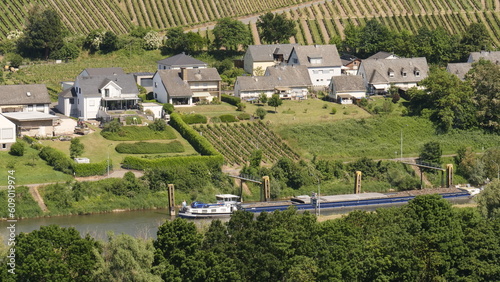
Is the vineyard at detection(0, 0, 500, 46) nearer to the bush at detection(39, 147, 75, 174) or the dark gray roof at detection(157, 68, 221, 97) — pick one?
the dark gray roof at detection(157, 68, 221, 97)

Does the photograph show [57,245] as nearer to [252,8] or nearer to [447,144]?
[447,144]

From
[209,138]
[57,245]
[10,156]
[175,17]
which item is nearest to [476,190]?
[209,138]

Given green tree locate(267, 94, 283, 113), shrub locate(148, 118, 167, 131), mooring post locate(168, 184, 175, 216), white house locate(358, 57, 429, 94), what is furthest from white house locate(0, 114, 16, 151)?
white house locate(358, 57, 429, 94)

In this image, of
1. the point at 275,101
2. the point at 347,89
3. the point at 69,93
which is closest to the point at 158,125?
the point at 69,93

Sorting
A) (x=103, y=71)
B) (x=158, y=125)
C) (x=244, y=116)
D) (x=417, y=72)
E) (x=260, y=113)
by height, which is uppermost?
(x=417, y=72)

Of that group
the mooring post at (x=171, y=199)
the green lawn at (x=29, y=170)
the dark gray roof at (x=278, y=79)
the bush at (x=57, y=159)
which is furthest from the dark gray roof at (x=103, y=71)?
the mooring post at (x=171, y=199)

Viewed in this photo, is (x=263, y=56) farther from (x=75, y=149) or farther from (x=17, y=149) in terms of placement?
(x=17, y=149)

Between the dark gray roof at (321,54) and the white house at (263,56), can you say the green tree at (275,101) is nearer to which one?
the dark gray roof at (321,54)
